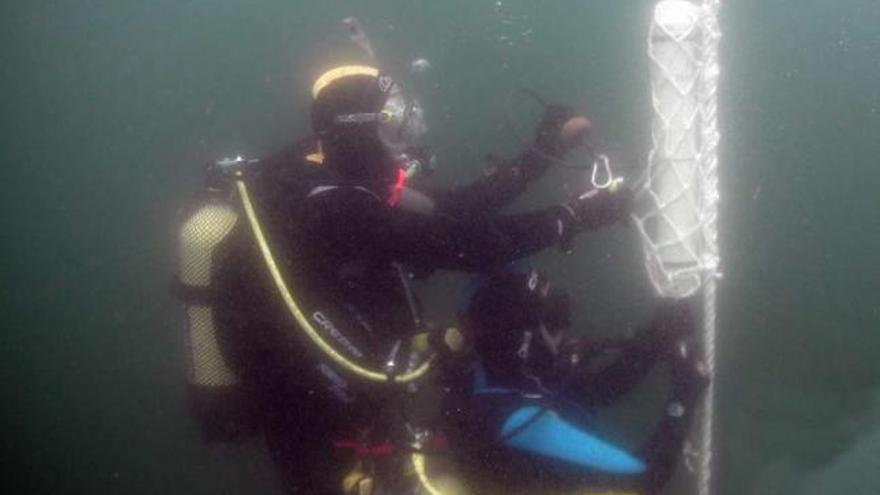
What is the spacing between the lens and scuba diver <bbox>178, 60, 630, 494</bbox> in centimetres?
321

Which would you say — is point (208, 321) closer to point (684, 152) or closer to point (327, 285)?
point (327, 285)

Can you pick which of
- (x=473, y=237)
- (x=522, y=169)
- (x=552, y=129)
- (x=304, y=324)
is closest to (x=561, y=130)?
(x=552, y=129)

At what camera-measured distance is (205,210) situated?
3557 millimetres

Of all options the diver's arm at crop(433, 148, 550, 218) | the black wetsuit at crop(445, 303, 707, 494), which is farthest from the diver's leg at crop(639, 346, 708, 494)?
the diver's arm at crop(433, 148, 550, 218)

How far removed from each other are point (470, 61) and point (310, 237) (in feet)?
20.5

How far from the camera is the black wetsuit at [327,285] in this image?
3201mm

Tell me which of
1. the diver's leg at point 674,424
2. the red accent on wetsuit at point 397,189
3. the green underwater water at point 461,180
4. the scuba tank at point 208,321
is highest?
the red accent on wetsuit at point 397,189

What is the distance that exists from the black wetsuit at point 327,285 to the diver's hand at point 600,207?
0.07 meters

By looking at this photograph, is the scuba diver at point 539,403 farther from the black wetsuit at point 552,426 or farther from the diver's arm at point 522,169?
the diver's arm at point 522,169

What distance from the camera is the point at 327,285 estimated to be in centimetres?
324

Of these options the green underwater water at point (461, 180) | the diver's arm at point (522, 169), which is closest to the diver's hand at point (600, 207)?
the green underwater water at point (461, 180)

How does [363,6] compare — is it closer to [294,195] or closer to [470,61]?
[470,61]

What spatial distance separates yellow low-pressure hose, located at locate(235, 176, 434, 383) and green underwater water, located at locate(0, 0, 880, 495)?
29.8 inches

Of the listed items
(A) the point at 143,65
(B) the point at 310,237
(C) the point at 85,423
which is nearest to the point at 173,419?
(C) the point at 85,423
